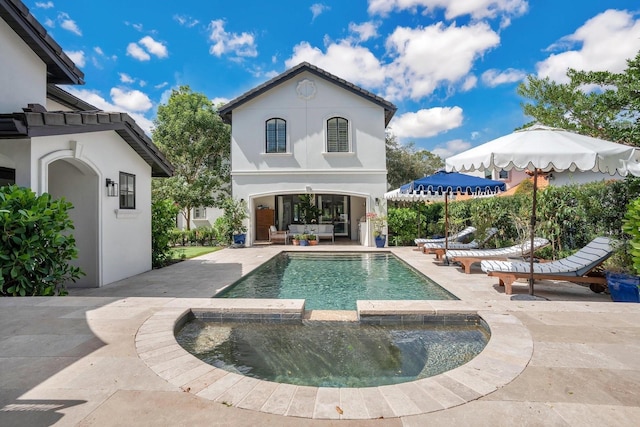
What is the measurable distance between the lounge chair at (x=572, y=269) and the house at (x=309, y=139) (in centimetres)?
962

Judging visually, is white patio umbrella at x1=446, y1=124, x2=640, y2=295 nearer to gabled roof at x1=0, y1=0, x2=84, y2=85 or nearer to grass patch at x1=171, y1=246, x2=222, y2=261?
gabled roof at x1=0, y1=0, x2=84, y2=85

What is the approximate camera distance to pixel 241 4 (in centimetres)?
1297

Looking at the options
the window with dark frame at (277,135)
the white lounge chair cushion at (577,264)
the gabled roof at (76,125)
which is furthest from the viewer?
the window with dark frame at (277,135)

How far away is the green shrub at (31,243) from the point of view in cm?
539

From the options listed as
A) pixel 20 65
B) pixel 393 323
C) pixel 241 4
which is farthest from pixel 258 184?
pixel 393 323

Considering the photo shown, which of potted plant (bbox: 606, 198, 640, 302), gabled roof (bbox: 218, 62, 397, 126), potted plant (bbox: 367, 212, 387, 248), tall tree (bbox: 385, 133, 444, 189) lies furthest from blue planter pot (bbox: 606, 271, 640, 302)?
tall tree (bbox: 385, 133, 444, 189)

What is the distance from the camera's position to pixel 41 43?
7.22 m

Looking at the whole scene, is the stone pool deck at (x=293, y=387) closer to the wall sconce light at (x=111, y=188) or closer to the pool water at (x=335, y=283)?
the pool water at (x=335, y=283)

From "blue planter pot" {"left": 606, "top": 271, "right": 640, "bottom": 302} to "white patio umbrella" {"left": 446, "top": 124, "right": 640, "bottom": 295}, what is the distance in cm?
201

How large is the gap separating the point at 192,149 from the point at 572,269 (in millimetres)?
21583

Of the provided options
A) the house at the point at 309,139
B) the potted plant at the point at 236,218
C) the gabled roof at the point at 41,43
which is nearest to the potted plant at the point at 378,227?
the house at the point at 309,139

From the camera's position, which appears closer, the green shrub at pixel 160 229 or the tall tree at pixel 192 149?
the green shrub at pixel 160 229

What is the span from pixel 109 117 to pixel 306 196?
13689 mm

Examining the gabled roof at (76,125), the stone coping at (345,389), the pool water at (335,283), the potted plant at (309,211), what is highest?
the gabled roof at (76,125)
